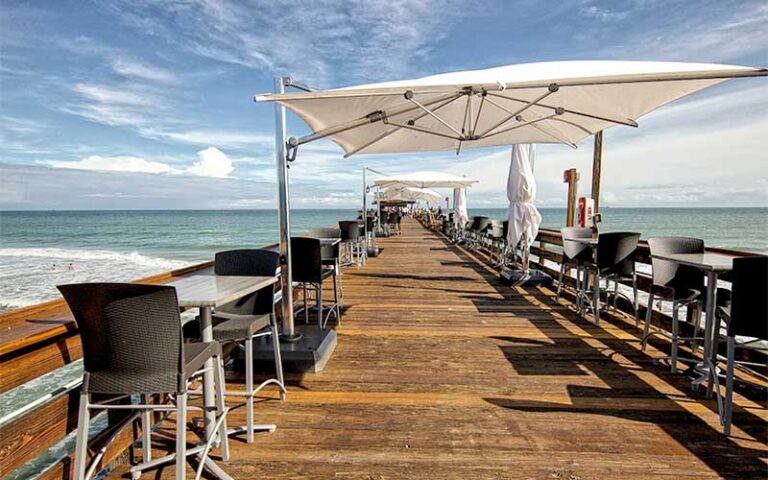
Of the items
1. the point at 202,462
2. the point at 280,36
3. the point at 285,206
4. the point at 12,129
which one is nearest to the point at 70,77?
the point at 280,36

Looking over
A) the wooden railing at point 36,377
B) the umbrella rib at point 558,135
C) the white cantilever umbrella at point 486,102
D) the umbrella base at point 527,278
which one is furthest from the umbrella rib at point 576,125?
the wooden railing at point 36,377

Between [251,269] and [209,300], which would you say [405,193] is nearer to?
[251,269]

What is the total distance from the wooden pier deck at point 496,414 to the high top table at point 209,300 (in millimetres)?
222

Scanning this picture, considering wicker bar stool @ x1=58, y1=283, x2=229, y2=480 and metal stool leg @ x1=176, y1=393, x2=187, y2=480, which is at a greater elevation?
wicker bar stool @ x1=58, y1=283, x2=229, y2=480

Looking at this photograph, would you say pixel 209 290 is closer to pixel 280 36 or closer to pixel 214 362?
pixel 214 362

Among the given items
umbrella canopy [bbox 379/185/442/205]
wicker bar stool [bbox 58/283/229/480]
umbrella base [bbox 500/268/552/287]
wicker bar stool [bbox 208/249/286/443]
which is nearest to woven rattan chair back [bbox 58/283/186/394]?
wicker bar stool [bbox 58/283/229/480]

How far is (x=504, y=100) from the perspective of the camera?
3459 millimetres

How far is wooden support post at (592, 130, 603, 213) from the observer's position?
17.1 ft

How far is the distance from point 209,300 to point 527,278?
5.21 metres

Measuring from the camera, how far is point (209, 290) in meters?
1.97

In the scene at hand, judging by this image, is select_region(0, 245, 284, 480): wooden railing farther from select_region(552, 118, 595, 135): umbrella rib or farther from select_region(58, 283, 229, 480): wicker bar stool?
select_region(552, 118, 595, 135): umbrella rib

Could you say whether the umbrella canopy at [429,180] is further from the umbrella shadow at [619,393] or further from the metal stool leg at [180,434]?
the metal stool leg at [180,434]

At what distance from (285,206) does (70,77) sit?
2283 cm

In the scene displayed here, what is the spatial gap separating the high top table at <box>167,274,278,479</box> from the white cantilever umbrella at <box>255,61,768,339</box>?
29.3 inches
